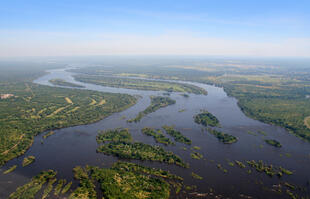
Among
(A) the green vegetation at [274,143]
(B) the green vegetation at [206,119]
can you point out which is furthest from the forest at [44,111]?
(A) the green vegetation at [274,143]

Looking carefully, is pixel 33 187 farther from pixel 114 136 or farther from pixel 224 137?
pixel 224 137

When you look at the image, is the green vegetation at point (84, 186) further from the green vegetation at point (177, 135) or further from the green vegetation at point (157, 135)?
the green vegetation at point (177, 135)

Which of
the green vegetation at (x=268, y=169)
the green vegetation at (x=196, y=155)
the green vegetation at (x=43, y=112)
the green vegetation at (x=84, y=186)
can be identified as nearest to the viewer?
the green vegetation at (x=84, y=186)

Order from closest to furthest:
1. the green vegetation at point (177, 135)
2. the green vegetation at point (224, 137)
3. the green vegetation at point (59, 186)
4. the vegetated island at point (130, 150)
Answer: the green vegetation at point (59, 186), the vegetated island at point (130, 150), the green vegetation at point (177, 135), the green vegetation at point (224, 137)

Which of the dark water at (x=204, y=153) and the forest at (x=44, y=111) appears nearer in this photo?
the dark water at (x=204, y=153)

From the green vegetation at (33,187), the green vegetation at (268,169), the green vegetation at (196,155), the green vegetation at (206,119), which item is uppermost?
the green vegetation at (206,119)

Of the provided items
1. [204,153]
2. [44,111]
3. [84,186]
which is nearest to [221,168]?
[204,153]

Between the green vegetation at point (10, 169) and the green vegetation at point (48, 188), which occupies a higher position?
the green vegetation at point (10, 169)

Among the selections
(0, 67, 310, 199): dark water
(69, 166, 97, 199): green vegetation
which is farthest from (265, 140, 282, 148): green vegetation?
(69, 166, 97, 199): green vegetation
